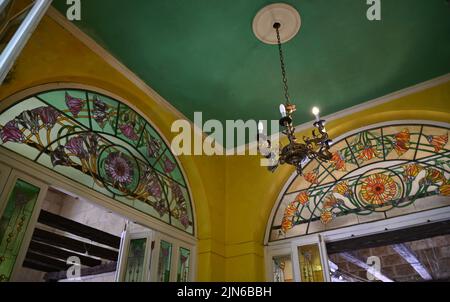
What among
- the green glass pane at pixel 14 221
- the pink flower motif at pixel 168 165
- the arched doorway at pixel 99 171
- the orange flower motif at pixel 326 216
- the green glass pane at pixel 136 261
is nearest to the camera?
the green glass pane at pixel 14 221

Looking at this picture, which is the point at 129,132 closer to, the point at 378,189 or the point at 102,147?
the point at 102,147

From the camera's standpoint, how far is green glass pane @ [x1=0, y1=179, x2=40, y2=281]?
2.46 m

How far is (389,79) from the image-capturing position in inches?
163

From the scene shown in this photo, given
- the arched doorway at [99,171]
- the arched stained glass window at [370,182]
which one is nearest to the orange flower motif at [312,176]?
the arched stained glass window at [370,182]

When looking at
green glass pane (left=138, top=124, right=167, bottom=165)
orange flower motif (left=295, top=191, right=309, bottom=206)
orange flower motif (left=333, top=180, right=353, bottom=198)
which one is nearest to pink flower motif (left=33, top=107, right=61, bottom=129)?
green glass pane (left=138, top=124, right=167, bottom=165)

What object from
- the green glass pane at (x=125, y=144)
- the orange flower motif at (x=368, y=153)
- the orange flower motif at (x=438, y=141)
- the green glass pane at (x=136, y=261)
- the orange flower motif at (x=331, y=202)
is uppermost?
the orange flower motif at (x=368, y=153)

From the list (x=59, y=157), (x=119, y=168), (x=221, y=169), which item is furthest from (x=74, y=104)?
(x=221, y=169)

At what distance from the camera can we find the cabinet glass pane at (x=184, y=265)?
4.09 m

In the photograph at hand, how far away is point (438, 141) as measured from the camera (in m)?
3.97

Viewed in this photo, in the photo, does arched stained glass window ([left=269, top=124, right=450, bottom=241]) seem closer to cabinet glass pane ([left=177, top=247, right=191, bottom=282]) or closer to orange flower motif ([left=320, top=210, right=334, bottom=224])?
orange flower motif ([left=320, top=210, right=334, bottom=224])

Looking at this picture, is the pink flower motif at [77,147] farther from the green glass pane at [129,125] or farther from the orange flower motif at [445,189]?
the orange flower motif at [445,189]

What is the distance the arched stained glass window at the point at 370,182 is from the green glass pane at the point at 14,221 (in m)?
3.23

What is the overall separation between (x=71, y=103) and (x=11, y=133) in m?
0.76

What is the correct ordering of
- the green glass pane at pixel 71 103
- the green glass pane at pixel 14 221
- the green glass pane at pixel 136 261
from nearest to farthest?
the green glass pane at pixel 14 221 → the green glass pane at pixel 71 103 → the green glass pane at pixel 136 261
